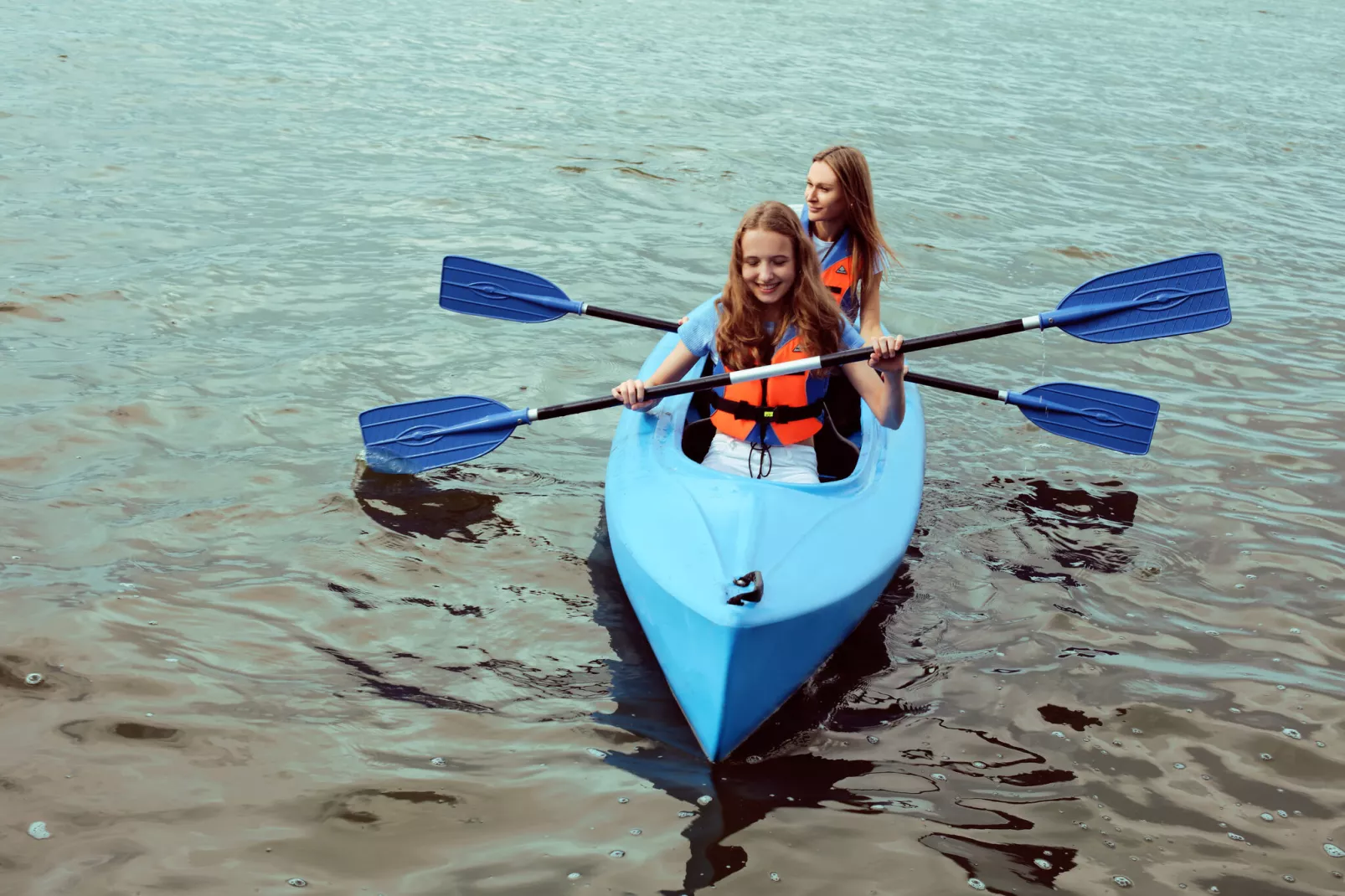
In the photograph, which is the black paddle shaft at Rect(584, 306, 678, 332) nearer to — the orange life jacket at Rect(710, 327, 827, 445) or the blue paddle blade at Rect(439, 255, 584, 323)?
the blue paddle blade at Rect(439, 255, 584, 323)

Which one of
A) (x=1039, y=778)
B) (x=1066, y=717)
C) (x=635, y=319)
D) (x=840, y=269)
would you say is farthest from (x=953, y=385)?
(x=1039, y=778)

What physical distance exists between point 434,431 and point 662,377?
0.97 meters

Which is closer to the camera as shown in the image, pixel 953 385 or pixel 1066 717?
pixel 1066 717

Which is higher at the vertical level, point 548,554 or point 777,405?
point 777,405

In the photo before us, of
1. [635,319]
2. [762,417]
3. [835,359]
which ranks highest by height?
[835,359]

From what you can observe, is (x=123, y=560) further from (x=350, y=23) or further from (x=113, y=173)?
(x=350, y=23)

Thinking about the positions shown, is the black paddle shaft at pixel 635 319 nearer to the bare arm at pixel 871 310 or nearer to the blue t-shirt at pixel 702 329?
the bare arm at pixel 871 310

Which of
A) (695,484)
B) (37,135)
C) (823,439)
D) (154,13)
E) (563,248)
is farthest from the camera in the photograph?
(154,13)

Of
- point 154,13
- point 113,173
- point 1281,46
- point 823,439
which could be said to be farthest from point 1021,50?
point 823,439

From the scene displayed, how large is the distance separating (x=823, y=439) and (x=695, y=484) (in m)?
0.67

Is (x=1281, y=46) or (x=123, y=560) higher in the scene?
(x=1281, y=46)

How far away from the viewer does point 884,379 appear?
349cm

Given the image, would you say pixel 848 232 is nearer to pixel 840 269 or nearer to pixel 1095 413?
pixel 840 269

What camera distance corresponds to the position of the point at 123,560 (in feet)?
11.5
